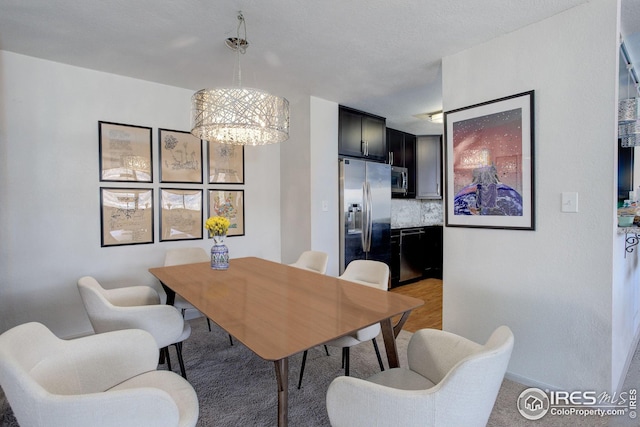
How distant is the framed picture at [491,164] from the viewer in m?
2.19

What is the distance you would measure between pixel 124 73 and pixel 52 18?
0.91 m

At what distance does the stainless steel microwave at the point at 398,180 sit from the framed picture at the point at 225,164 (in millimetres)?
2287

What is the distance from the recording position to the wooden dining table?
1.20 metres

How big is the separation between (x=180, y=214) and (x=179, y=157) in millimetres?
605

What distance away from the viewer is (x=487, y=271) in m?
2.41

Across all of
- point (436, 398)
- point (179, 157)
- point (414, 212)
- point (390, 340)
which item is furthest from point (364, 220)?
point (436, 398)

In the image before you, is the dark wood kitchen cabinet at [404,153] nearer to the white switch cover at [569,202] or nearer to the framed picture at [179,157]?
the framed picture at [179,157]

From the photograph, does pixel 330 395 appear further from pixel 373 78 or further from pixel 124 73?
pixel 124 73

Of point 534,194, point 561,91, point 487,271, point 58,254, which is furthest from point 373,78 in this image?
point 58,254

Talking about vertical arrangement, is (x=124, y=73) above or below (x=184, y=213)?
above

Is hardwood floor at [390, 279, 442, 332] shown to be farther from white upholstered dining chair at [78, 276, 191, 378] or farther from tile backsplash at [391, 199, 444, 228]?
white upholstered dining chair at [78, 276, 191, 378]

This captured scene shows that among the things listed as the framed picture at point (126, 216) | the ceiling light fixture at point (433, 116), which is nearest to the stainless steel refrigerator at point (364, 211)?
the ceiling light fixture at point (433, 116)

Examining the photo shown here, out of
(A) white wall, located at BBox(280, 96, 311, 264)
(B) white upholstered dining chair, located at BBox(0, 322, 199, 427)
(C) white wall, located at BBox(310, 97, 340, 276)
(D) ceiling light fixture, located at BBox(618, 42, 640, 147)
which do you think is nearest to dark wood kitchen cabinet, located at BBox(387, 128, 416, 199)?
(C) white wall, located at BBox(310, 97, 340, 276)

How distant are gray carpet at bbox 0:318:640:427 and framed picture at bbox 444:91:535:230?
115 centimetres
